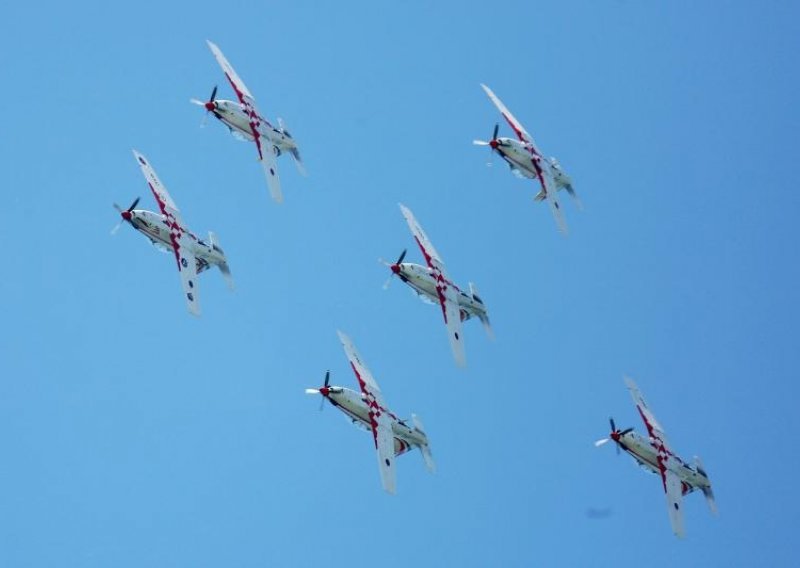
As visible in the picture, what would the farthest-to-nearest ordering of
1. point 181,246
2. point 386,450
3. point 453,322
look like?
point 453,322 → point 181,246 → point 386,450

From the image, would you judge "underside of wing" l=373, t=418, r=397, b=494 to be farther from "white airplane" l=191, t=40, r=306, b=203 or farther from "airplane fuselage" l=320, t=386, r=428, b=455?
"white airplane" l=191, t=40, r=306, b=203

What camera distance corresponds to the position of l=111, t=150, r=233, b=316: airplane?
92.7 metres

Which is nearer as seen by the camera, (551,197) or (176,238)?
(176,238)

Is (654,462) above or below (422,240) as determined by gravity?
below

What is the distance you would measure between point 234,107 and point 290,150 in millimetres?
5343

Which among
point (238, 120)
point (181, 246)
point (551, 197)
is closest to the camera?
point (181, 246)

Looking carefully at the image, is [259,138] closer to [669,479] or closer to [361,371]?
[361,371]

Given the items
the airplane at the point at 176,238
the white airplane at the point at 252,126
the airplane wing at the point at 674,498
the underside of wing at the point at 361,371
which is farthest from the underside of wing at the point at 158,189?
the airplane wing at the point at 674,498

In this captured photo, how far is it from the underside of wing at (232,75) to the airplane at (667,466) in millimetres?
30524

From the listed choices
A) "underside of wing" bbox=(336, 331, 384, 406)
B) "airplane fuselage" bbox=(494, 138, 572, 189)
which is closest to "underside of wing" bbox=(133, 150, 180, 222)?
"underside of wing" bbox=(336, 331, 384, 406)

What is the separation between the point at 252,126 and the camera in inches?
3962

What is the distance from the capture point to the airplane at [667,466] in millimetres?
93938

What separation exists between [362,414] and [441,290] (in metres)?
10.3

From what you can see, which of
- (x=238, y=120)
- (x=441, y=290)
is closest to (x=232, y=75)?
(x=238, y=120)
